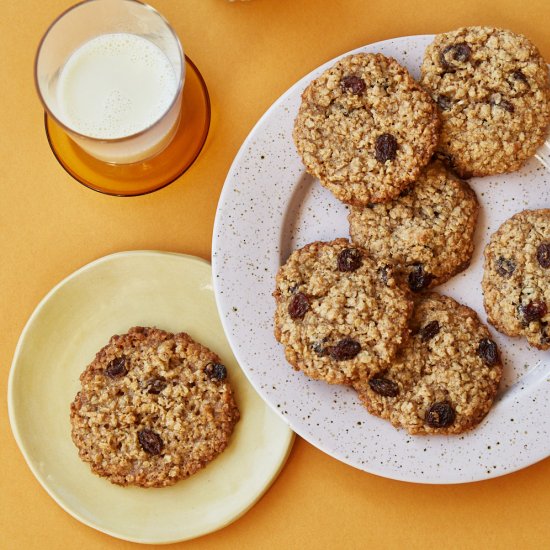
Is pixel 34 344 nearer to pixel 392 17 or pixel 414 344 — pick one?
pixel 414 344

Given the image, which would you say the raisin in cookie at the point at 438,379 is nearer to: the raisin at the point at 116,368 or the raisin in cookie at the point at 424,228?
the raisin in cookie at the point at 424,228

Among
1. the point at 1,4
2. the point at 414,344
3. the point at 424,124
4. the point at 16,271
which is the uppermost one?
the point at 424,124

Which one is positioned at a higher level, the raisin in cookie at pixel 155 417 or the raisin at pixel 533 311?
the raisin at pixel 533 311

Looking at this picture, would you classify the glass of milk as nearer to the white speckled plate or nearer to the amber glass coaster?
the amber glass coaster

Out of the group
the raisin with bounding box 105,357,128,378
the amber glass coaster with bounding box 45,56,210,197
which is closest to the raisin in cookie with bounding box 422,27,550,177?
the amber glass coaster with bounding box 45,56,210,197

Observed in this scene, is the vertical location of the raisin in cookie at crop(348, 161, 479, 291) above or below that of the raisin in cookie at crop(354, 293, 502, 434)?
above

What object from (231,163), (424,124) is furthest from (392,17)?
(231,163)

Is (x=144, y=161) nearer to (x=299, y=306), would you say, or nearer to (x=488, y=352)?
(x=299, y=306)

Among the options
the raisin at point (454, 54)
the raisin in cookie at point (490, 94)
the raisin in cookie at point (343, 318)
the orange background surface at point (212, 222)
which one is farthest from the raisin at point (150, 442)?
the raisin at point (454, 54)
